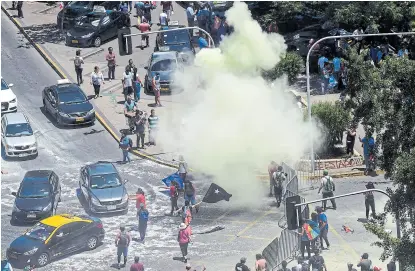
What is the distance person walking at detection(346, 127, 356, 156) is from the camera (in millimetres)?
43250

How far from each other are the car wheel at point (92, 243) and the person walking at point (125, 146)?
23.2 feet

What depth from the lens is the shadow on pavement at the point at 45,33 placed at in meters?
56.3

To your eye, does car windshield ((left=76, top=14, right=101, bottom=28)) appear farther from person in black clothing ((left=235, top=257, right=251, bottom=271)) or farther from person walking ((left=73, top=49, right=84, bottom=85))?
person in black clothing ((left=235, top=257, right=251, bottom=271))

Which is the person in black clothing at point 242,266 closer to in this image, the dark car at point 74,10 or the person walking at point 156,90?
the person walking at point 156,90

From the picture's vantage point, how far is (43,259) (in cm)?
3625

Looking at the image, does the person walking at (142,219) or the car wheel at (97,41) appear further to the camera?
the car wheel at (97,41)

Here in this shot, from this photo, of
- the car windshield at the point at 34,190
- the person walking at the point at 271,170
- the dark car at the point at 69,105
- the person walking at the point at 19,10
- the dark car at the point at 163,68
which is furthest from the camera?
the person walking at the point at 19,10

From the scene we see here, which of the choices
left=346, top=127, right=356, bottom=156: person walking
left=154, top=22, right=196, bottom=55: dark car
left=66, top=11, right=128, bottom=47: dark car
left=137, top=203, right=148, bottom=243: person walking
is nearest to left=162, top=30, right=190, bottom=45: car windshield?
left=154, top=22, right=196, bottom=55: dark car

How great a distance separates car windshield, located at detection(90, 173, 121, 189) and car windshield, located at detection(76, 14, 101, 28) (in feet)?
51.5

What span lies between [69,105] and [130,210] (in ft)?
27.8

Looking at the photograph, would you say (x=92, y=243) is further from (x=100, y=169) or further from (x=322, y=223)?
(x=322, y=223)

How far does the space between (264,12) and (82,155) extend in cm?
1257

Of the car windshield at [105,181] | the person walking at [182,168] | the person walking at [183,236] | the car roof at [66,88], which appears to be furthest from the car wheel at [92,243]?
the car roof at [66,88]

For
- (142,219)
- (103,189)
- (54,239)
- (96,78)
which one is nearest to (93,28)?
(96,78)
